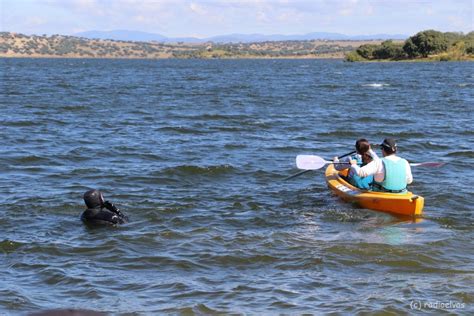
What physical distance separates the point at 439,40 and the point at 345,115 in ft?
269

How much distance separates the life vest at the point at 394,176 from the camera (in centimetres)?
1098

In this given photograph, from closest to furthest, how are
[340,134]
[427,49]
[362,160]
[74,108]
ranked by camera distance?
[362,160] → [340,134] → [74,108] → [427,49]

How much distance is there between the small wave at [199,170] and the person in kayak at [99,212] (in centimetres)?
471

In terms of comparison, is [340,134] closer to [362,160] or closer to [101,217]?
[362,160]

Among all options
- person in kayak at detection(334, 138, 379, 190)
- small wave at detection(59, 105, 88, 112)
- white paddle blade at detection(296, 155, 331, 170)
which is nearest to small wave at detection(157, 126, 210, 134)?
small wave at detection(59, 105, 88, 112)

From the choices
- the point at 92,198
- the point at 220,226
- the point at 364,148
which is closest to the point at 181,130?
the point at 364,148

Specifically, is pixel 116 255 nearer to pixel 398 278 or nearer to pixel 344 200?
pixel 398 278

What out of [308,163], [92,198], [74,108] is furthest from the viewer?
[74,108]

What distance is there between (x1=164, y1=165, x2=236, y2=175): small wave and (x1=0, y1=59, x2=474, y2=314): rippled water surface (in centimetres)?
5

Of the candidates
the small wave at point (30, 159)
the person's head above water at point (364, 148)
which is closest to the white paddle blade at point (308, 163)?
the person's head above water at point (364, 148)

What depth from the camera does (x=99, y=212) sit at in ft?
34.5

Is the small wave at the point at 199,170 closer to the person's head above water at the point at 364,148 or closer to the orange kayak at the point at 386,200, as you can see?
the orange kayak at the point at 386,200

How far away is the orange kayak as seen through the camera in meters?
10.9

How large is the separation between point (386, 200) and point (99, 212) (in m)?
4.46
